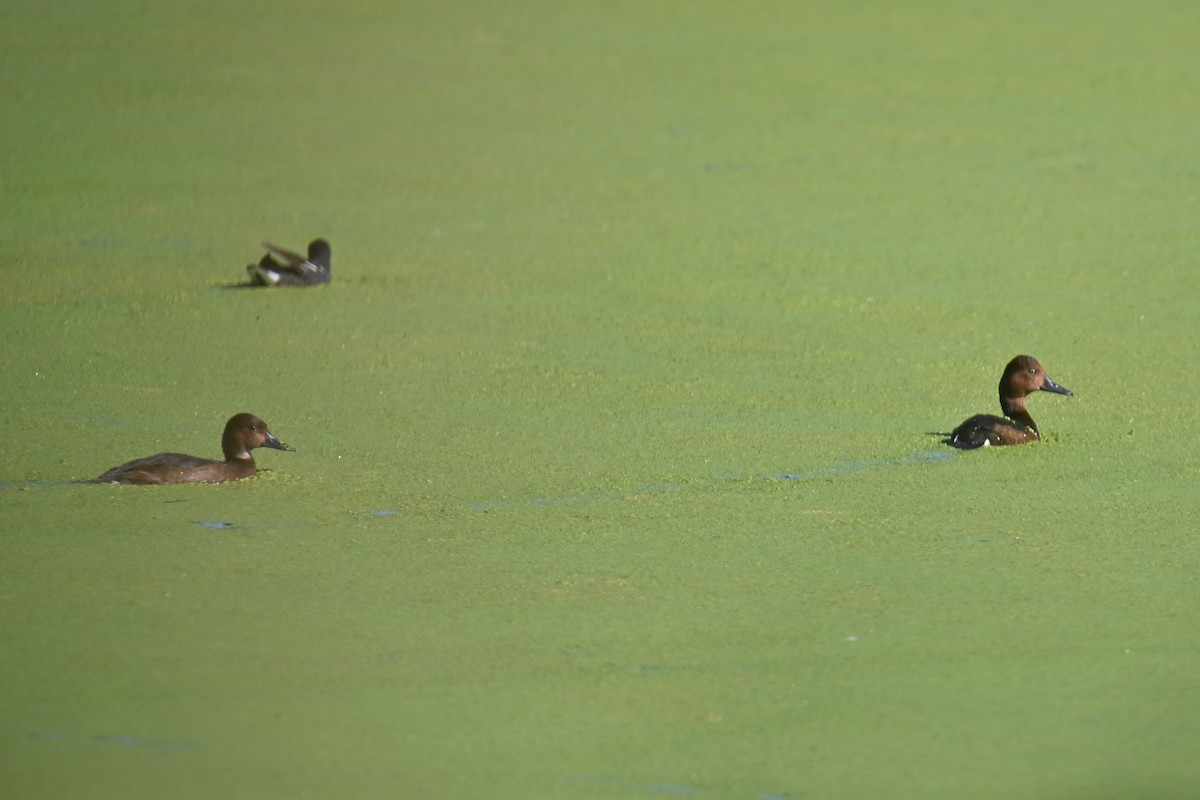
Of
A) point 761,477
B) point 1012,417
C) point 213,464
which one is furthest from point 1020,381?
point 213,464

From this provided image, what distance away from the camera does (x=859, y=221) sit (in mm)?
6609

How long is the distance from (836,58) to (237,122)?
252cm

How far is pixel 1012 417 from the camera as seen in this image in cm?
450

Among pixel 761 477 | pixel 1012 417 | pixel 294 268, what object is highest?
pixel 294 268

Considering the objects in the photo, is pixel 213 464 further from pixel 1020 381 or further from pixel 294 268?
pixel 294 268

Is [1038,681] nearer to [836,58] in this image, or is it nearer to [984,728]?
[984,728]

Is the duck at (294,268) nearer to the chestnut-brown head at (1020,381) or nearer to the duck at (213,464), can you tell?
the duck at (213,464)

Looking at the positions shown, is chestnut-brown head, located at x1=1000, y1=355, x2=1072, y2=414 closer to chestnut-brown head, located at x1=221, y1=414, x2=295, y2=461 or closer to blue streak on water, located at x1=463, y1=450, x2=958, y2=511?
blue streak on water, located at x1=463, y1=450, x2=958, y2=511

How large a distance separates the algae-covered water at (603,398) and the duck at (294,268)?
2.3 inches

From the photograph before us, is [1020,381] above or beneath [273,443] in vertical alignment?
above

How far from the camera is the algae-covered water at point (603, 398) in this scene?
2891 mm

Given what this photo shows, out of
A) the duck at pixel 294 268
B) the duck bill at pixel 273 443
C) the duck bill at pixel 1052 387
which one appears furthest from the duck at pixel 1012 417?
the duck at pixel 294 268

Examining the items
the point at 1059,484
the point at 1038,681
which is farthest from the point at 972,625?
the point at 1059,484

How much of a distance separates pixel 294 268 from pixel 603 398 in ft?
4.92
